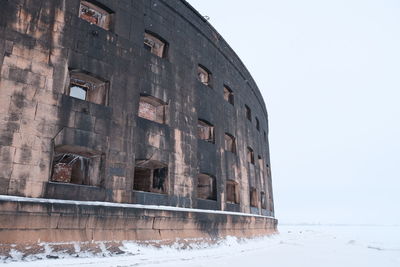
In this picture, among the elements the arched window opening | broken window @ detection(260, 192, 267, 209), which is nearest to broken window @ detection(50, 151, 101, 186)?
the arched window opening

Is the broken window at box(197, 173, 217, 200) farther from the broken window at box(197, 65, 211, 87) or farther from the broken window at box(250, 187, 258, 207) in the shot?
the broken window at box(250, 187, 258, 207)

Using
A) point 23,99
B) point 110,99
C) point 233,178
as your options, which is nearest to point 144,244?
point 110,99

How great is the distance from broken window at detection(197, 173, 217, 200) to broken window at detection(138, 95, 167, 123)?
11.4ft

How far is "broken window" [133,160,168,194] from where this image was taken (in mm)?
10820

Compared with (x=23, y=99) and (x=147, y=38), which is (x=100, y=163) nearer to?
(x=23, y=99)

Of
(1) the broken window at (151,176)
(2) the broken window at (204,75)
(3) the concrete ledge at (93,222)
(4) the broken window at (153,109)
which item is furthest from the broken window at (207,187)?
(2) the broken window at (204,75)

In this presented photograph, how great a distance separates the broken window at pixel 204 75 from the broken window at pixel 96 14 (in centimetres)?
513

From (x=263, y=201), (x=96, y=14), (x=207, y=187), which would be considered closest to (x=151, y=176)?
(x=207, y=187)

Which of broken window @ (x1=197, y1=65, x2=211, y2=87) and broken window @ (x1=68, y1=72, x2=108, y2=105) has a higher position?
broken window @ (x1=197, y1=65, x2=211, y2=87)

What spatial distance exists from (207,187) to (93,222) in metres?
6.41

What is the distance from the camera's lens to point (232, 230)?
44.0 ft

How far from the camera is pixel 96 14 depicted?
1080 cm

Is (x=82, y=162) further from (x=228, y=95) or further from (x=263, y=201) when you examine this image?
(x=263, y=201)

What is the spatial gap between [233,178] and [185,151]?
13.3ft
